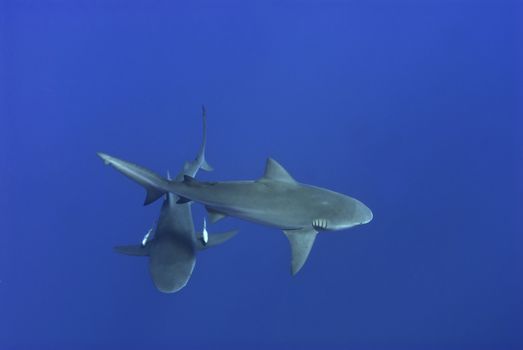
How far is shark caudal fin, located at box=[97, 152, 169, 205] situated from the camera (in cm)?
433

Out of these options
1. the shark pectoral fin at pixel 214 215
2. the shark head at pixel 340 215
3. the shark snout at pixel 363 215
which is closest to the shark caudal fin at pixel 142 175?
the shark pectoral fin at pixel 214 215

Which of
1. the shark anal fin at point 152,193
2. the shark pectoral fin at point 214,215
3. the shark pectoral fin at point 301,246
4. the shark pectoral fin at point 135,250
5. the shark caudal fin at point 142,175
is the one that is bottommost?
the shark pectoral fin at point 135,250

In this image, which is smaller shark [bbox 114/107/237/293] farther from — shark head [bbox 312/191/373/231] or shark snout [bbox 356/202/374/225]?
shark snout [bbox 356/202/374/225]

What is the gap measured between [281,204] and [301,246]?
428 mm

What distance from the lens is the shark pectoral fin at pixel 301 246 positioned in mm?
4520

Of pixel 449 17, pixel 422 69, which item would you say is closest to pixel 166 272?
pixel 422 69

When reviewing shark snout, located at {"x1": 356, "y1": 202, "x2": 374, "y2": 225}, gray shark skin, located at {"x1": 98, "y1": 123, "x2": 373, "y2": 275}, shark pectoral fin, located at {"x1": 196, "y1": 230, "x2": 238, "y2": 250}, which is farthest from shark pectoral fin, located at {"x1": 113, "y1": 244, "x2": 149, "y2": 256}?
shark snout, located at {"x1": 356, "y1": 202, "x2": 374, "y2": 225}

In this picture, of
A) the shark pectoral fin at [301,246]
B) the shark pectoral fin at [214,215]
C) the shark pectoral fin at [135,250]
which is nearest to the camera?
the shark pectoral fin at [301,246]

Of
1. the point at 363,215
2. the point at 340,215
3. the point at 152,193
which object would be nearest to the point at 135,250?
the point at 152,193

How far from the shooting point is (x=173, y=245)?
5.08 metres

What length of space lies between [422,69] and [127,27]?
4797 mm

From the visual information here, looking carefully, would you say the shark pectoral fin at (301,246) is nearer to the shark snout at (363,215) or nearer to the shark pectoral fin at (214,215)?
the shark snout at (363,215)

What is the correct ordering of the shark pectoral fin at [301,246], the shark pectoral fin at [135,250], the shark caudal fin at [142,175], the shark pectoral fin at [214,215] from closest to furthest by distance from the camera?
1. the shark caudal fin at [142,175]
2. the shark pectoral fin at [301,246]
3. the shark pectoral fin at [214,215]
4. the shark pectoral fin at [135,250]

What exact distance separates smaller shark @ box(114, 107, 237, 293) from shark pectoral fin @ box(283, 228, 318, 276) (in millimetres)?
1057
